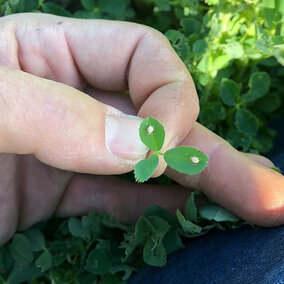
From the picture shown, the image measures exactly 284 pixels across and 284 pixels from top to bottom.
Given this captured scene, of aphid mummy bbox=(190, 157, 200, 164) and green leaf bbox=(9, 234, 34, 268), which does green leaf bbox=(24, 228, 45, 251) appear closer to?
green leaf bbox=(9, 234, 34, 268)

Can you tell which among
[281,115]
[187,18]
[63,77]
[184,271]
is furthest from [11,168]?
[281,115]

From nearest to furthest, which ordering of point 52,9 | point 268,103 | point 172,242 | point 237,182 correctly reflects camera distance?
point 237,182 → point 172,242 → point 52,9 → point 268,103

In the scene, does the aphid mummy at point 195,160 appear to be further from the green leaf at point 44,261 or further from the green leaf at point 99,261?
the green leaf at point 44,261

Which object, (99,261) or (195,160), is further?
(99,261)

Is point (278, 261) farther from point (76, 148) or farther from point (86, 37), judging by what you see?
point (86, 37)

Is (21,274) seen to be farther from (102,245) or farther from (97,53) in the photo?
(97,53)

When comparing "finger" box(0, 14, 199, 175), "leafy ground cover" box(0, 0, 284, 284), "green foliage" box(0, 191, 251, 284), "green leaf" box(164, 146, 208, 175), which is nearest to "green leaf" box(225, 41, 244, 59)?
"leafy ground cover" box(0, 0, 284, 284)

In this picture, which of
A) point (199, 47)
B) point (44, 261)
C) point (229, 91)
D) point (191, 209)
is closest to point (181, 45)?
point (199, 47)

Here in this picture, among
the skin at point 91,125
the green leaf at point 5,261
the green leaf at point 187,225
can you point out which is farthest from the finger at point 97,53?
the green leaf at point 5,261
